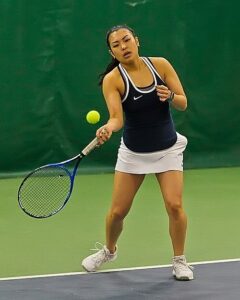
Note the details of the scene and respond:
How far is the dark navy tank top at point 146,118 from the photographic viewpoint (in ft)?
12.5

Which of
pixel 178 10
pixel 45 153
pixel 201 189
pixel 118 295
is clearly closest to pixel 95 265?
pixel 118 295

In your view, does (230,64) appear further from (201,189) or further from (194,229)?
(194,229)

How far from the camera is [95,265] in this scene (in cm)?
407

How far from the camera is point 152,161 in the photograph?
3.89 meters

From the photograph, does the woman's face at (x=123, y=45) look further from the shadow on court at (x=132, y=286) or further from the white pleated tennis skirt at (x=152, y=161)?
the shadow on court at (x=132, y=286)

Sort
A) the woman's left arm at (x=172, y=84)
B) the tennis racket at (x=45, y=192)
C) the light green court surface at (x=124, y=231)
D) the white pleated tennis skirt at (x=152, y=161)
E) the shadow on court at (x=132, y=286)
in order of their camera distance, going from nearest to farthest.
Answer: the shadow on court at (x=132, y=286) < the woman's left arm at (x=172, y=84) < the white pleated tennis skirt at (x=152, y=161) < the tennis racket at (x=45, y=192) < the light green court surface at (x=124, y=231)

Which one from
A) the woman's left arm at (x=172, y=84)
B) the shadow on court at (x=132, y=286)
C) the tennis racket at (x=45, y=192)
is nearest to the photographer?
the shadow on court at (x=132, y=286)

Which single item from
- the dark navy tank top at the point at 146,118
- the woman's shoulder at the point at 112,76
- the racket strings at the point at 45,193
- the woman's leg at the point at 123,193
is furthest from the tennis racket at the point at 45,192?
the woman's shoulder at the point at 112,76

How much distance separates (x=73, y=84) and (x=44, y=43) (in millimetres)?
427

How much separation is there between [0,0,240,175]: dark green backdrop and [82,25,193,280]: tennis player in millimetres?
2877

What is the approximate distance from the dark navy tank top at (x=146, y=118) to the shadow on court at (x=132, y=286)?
639 mm

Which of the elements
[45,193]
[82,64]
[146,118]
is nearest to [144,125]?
[146,118]

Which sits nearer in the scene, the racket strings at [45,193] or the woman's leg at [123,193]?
the woman's leg at [123,193]

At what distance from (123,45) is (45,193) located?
110 centimetres
